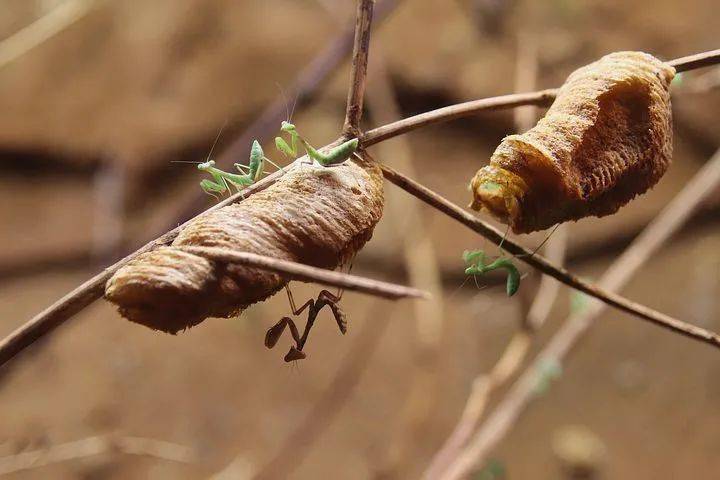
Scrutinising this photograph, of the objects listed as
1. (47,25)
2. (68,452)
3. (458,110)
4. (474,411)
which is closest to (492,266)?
(458,110)

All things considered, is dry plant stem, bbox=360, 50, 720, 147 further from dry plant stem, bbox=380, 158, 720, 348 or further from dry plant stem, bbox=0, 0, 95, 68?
dry plant stem, bbox=0, 0, 95, 68

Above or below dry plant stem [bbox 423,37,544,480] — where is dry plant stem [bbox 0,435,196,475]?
above

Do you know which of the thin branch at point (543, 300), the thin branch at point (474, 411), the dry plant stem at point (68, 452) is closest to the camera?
the dry plant stem at point (68, 452)

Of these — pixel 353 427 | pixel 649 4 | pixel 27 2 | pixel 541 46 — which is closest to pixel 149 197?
pixel 27 2

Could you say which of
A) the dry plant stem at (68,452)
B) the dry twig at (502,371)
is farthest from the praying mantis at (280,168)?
the dry twig at (502,371)

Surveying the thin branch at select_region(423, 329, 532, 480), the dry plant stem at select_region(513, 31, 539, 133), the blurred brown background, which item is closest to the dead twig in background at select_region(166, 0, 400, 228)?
the blurred brown background

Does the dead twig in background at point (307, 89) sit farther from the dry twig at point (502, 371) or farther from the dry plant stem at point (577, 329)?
the dry plant stem at point (577, 329)
